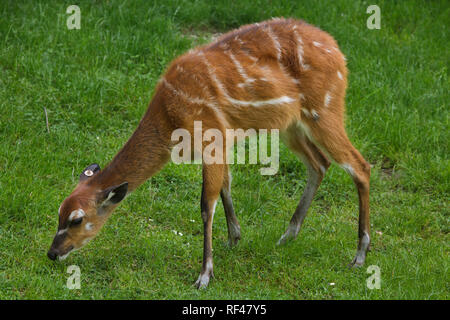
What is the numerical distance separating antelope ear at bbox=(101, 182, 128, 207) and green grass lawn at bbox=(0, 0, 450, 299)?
586mm

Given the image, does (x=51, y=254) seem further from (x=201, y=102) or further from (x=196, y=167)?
(x=196, y=167)

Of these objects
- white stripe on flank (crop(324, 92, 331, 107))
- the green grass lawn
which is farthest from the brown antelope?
the green grass lawn

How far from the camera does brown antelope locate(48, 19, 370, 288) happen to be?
20.0 ft

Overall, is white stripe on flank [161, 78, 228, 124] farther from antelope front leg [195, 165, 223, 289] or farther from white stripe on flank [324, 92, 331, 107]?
white stripe on flank [324, 92, 331, 107]

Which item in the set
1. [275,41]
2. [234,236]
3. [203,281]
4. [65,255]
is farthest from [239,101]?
[65,255]

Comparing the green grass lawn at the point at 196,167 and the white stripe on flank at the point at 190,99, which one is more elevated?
the white stripe on flank at the point at 190,99

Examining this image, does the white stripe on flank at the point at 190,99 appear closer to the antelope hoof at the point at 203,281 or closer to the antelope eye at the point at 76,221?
the antelope eye at the point at 76,221

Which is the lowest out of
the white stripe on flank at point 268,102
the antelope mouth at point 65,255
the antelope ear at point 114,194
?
the antelope mouth at point 65,255

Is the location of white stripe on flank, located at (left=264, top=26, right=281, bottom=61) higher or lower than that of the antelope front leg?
higher

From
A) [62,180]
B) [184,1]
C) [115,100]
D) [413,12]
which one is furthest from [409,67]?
[62,180]

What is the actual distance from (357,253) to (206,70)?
2.03 m

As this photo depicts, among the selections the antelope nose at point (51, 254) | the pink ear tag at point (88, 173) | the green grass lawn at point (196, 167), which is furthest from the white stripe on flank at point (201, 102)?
the antelope nose at point (51, 254)

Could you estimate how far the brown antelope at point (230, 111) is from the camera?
20.0 ft
